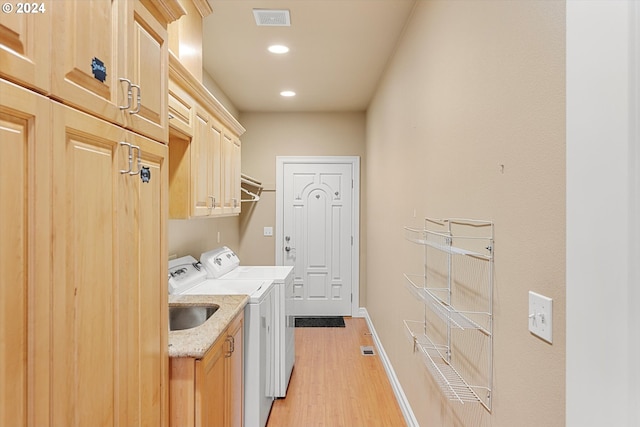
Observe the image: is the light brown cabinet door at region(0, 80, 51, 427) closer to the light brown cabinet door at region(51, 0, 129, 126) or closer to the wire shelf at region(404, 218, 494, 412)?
the light brown cabinet door at region(51, 0, 129, 126)

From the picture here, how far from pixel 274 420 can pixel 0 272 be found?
7.84ft

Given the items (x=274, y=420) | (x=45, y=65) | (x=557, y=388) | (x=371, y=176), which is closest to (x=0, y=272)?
(x=45, y=65)

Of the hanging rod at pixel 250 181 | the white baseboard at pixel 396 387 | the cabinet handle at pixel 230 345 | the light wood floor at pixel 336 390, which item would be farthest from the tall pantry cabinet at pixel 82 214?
the hanging rod at pixel 250 181

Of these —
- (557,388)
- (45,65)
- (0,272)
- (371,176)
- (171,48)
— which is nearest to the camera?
(0,272)

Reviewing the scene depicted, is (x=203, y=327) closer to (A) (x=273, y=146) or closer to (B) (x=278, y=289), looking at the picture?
(B) (x=278, y=289)

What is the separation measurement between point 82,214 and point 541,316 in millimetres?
1188

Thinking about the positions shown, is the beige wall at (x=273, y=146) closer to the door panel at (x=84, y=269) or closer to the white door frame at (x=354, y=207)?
the white door frame at (x=354, y=207)

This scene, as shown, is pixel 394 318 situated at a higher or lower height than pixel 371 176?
lower

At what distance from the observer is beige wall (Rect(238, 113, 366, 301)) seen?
4.94 m

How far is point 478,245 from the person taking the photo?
1.40 meters

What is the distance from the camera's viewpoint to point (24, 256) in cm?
68

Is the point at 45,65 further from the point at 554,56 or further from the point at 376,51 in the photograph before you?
the point at 376,51

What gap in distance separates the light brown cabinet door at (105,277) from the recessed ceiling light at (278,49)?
206 cm

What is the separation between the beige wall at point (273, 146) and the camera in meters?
4.94
